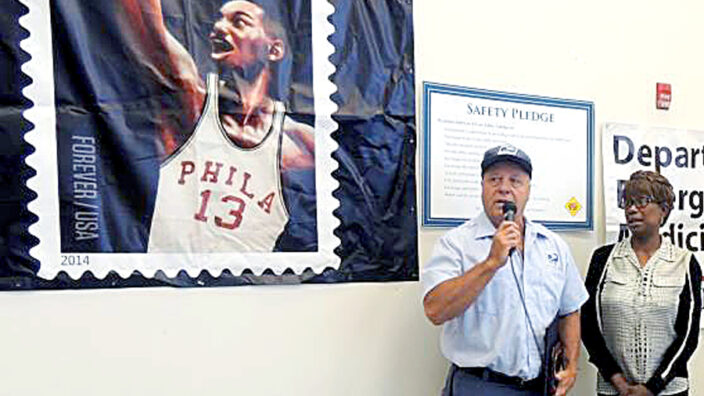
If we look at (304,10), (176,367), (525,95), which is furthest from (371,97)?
(176,367)

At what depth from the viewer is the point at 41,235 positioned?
6.77 feet

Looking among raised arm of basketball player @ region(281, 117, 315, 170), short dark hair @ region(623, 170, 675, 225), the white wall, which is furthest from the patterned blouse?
raised arm of basketball player @ region(281, 117, 315, 170)

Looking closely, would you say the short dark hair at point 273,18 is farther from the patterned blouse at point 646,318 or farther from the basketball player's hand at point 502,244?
the patterned blouse at point 646,318

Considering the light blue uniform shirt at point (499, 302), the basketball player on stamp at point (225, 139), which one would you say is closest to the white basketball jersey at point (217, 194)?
the basketball player on stamp at point (225, 139)

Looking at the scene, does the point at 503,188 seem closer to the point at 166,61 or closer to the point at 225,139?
the point at 225,139

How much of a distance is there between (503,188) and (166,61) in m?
1.04

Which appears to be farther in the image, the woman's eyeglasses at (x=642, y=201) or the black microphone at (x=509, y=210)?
the woman's eyeglasses at (x=642, y=201)

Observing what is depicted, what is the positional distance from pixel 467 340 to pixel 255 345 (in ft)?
2.09

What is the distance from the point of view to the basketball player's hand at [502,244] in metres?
2.06

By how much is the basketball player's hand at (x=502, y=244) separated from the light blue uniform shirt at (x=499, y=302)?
5.7 inches

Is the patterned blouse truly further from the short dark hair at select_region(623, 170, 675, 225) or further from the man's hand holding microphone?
the man's hand holding microphone

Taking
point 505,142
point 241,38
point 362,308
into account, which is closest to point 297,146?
point 241,38

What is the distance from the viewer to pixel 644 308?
8.25ft

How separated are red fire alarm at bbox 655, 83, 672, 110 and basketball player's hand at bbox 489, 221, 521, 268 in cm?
126
